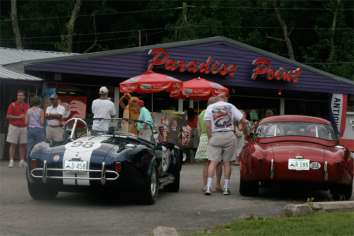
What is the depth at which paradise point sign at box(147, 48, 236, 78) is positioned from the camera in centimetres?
2348

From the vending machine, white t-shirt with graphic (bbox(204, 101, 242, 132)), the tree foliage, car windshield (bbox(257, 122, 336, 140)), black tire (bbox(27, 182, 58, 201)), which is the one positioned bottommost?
the vending machine

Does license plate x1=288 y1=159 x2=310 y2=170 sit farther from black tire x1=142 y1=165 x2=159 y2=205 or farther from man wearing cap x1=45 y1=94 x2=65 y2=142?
man wearing cap x1=45 y1=94 x2=65 y2=142

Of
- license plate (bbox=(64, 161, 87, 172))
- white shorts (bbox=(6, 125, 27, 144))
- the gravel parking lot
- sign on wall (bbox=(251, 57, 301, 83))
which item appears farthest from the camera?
sign on wall (bbox=(251, 57, 301, 83))

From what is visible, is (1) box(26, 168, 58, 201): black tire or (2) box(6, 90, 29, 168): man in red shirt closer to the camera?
(1) box(26, 168, 58, 201): black tire

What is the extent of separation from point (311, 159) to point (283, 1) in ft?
138

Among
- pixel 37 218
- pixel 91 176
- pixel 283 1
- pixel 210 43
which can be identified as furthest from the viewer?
pixel 283 1

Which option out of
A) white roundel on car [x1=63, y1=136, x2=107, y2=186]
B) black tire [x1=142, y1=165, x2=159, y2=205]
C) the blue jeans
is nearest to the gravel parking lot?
black tire [x1=142, y1=165, x2=159, y2=205]

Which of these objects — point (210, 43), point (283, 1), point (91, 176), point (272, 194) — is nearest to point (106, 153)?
point (91, 176)

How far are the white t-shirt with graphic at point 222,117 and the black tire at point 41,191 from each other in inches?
116

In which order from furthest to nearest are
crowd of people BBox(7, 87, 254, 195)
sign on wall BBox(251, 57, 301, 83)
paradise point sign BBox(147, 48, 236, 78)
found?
sign on wall BBox(251, 57, 301, 83)
paradise point sign BBox(147, 48, 236, 78)
crowd of people BBox(7, 87, 254, 195)

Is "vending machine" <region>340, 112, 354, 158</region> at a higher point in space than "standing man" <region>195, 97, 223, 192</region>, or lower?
lower

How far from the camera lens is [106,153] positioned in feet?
32.8

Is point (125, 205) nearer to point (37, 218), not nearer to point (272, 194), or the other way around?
point (37, 218)

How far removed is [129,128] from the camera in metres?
11.5
